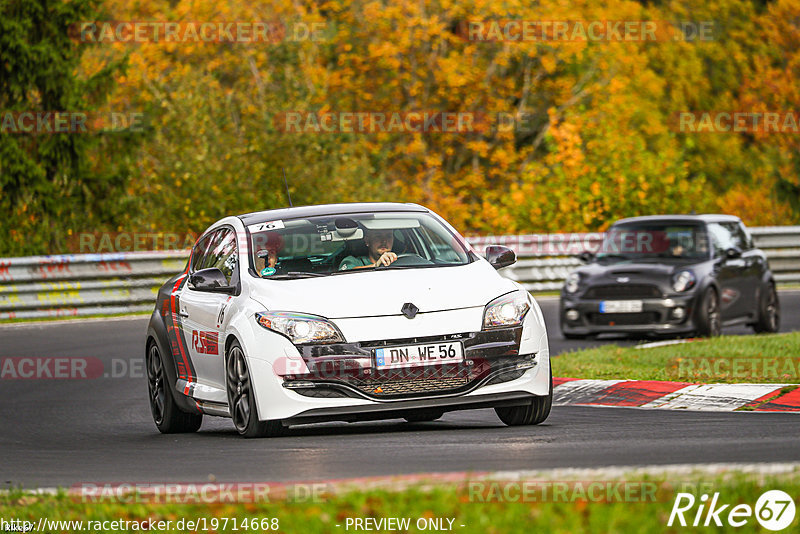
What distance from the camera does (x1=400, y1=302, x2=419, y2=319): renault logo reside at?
9.55m

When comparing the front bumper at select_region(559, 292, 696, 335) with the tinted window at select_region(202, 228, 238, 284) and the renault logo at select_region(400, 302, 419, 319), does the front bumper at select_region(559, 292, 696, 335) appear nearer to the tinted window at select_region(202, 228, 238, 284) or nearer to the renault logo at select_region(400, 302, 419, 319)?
the tinted window at select_region(202, 228, 238, 284)

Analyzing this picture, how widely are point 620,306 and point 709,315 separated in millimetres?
1069

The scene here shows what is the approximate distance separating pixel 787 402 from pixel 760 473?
178 inches

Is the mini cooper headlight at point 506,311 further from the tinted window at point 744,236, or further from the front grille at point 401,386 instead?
the tinted window at point 744,236

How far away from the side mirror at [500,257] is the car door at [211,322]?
1.79 m

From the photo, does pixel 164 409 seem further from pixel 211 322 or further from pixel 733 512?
pixel 733 512

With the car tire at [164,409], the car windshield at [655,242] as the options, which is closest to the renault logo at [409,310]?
the car tire at [164,409]

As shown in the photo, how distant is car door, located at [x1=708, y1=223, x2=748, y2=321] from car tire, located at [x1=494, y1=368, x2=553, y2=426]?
8972 mm

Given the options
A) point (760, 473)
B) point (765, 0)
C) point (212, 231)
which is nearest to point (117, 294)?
point (212, 231)

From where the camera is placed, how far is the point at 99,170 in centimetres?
2944

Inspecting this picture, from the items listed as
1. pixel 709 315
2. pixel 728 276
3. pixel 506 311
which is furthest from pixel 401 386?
pixel 728 276

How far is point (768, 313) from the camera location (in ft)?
66.0

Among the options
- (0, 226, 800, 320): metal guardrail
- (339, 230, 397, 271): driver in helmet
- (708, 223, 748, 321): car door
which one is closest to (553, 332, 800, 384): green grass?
(708, 223, 748, 321): car door

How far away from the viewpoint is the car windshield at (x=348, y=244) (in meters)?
10.6
